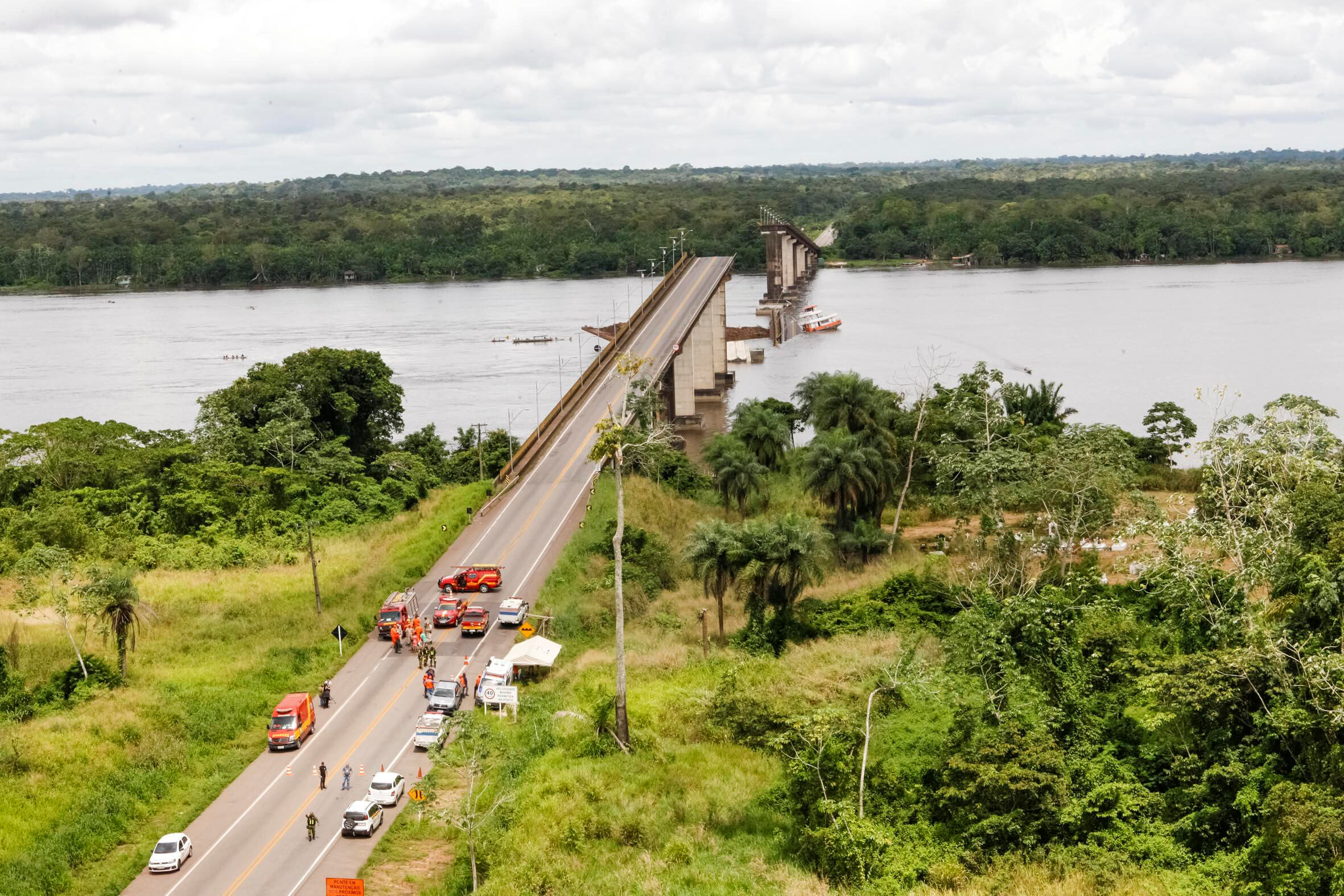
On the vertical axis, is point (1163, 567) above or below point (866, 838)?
above

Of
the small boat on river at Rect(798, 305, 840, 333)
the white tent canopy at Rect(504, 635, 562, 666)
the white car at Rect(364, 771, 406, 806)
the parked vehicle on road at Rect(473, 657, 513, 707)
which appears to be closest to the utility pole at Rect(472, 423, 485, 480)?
the white tent canopy at Rect(504, 635, 562, 666)

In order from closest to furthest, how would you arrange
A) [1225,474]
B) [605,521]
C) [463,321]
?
[1225,474], [605,521], [463,321]

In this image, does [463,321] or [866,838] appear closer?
[866,838]

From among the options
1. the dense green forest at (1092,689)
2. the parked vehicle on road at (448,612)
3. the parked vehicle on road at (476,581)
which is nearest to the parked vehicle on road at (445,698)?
the parked vehicle on road at (448,612)

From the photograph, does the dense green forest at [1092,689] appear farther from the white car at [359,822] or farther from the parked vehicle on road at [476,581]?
the white car at [359,822]

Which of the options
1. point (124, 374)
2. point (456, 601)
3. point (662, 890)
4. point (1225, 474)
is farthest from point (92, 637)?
point (124, 374)

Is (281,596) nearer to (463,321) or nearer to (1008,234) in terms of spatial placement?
(463,321)

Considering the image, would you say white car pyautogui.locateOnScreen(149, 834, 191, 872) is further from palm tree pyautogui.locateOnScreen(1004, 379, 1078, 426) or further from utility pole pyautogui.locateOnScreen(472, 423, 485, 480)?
palm tree pyautogui.locateOnScreen(1004, 379, 1078, 426)
